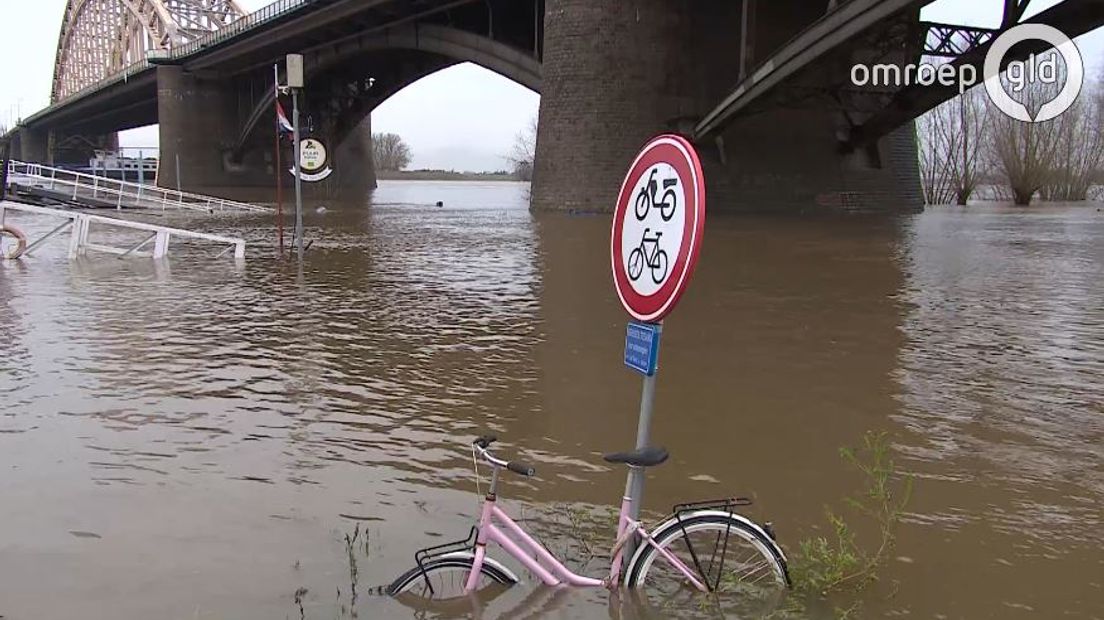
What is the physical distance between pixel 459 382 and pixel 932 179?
53.6m

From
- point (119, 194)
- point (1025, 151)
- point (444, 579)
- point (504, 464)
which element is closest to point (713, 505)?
point (504, 464)

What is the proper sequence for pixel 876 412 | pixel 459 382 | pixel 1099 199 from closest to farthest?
pixel 876 412 → pixel 459 382 → pixel 1099 199

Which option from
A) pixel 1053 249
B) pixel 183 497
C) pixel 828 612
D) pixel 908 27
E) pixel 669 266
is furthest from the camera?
pixel 908 27

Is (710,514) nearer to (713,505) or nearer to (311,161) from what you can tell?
(713,505)

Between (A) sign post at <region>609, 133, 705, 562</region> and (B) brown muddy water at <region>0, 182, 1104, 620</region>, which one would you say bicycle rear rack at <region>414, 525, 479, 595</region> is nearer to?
(B) brown muddy water at <region>0, 182, 1104, 620</region>

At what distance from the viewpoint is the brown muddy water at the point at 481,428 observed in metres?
3.43

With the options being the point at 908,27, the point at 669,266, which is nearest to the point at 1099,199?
the point at 908,27

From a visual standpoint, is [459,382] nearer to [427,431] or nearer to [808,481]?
[427,431]

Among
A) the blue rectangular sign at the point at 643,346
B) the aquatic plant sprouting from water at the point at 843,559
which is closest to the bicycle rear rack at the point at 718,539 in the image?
the aquatic plant sprouting from water at the point at 843,559

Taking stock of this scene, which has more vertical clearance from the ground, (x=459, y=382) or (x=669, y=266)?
(x=669, y=266)

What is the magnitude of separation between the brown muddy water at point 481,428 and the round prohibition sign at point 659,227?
115 centimetres

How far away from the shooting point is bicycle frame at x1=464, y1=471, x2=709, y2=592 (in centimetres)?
310

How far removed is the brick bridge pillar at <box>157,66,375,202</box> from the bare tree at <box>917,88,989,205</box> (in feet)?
124

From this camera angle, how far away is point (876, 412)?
5.71 m
